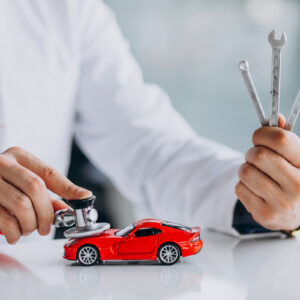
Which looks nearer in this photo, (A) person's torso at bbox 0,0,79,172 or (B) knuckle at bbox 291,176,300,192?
(B) knuckle at bbox 291,176,300,192

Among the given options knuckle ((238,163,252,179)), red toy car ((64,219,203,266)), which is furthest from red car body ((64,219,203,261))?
knuckle ((238,163,252,179))

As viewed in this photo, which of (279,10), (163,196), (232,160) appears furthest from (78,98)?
(279,10)

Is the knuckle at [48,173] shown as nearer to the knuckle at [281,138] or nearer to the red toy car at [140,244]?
the red toy car at [140,244]

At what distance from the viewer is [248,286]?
440 mm

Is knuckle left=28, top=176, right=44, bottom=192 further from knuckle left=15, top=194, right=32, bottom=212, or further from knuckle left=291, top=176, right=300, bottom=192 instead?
knuckle left=291, top=176, right=300, bottom=192

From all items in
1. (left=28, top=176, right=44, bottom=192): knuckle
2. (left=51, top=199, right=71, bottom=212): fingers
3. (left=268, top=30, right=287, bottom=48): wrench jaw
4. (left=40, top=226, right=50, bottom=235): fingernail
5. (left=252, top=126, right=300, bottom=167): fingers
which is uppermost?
(left=268, top=30, right=287, bottom=48): wrench jaw

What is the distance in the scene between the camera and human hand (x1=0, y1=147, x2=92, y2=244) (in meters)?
0.48

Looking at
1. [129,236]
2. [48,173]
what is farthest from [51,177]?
[129,236]

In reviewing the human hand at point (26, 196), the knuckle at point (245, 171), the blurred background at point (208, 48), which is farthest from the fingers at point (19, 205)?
the blurred background at point (208, 48)

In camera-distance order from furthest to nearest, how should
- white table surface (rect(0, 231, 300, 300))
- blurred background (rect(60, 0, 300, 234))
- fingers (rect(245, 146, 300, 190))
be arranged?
1. blurred background (rect(60, 0, 300, 234))
2. fingers (rect(245, 146, 300, 190))
3. white table surface (rect(0, 231, 300, 300))

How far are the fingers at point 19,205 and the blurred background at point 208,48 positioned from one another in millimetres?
1863

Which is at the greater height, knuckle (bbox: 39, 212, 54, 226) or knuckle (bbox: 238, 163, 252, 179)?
knuckle (bbox: 238, 163, 252, 179)

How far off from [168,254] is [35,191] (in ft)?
0.50

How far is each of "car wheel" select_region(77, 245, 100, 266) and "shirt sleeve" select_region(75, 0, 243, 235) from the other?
0.32 m
